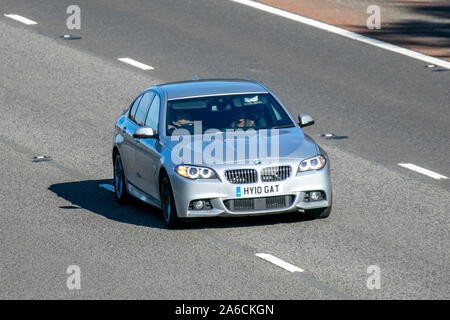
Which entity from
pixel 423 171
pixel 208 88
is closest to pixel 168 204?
pixel 208 88

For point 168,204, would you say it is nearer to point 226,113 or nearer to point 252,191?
point 252,191

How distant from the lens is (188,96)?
1531 cm

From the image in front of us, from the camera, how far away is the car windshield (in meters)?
14.8

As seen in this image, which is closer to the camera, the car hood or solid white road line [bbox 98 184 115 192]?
the car hood

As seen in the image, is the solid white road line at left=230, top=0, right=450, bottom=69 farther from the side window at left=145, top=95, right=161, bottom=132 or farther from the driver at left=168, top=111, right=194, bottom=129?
the driver at left=168, top=111, right=194, bottom=129

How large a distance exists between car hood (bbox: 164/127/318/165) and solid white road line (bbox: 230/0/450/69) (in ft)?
37.0

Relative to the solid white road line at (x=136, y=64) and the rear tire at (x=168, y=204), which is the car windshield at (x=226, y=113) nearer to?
the rear tire at (x=168, y=204)

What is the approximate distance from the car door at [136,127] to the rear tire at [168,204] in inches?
43.1

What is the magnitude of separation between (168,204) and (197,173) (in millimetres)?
651

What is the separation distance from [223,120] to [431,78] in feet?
32.9

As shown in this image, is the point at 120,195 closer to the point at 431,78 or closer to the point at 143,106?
the point at 143,106

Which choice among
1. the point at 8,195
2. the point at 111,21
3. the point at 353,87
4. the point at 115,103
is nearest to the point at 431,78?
the point at 353,87

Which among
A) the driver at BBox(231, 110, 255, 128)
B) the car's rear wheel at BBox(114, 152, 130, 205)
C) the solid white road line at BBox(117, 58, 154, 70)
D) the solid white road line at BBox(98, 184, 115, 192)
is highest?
the driver at BBox(231, 110, 255, 128)

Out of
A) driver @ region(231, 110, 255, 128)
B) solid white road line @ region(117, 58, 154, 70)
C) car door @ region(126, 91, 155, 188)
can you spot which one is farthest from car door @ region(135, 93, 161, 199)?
solid white road line @ region(117, 58, 154, 70)
